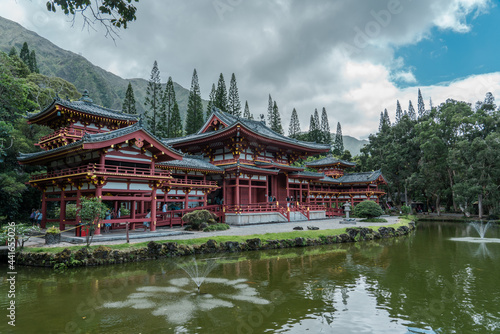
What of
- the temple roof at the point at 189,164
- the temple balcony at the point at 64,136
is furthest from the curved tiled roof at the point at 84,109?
the temple roof at the point at 189,164

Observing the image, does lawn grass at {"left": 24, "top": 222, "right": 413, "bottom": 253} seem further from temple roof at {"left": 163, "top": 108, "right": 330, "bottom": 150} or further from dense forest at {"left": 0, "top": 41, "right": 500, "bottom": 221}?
temple roof at {"left": 163, "top": 108, "right": 330, "bottom": 150}

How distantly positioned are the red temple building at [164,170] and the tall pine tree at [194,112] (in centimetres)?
2291

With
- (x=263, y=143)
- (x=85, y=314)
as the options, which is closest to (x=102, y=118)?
(x=263, y=143)

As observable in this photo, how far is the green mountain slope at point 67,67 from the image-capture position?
4252 inches

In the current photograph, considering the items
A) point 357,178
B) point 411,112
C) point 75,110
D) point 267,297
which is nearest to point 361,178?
point 357,178

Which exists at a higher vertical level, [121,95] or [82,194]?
[121,95]

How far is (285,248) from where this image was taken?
57.5 ft

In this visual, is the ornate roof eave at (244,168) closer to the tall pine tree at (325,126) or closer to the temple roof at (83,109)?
the temple roof at (83,109)

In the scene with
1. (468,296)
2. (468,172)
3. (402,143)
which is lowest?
(468,296)

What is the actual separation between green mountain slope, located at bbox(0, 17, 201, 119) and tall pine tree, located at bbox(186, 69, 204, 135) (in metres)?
54.9

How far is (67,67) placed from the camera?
Result: 119062mm

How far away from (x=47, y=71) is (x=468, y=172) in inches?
5515

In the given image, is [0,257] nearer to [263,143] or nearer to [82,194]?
[82,194]

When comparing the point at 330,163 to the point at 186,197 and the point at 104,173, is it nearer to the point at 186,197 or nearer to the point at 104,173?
the point at 186,197
